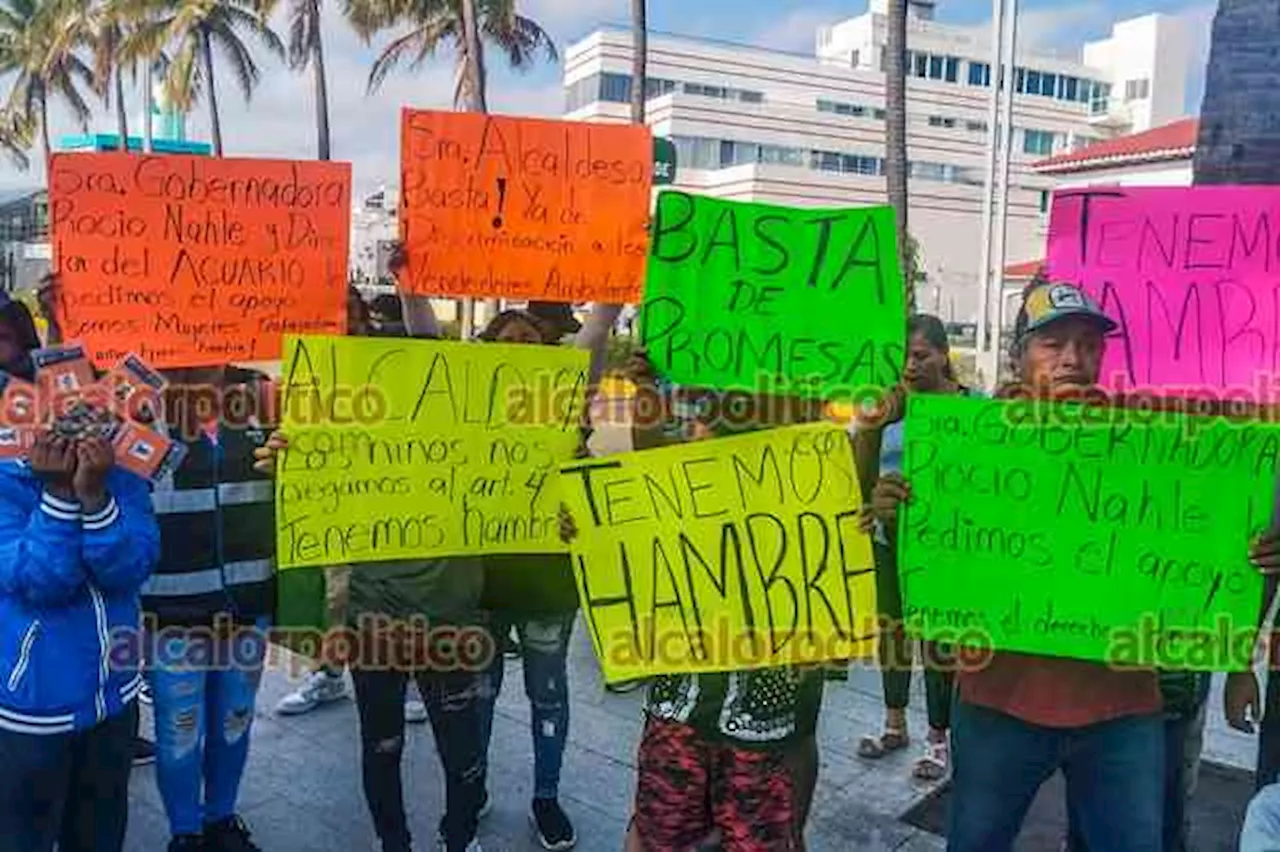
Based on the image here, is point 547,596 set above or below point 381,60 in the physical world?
below

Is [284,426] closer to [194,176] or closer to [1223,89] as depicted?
[194,176]

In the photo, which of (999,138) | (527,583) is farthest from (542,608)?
(999,138)

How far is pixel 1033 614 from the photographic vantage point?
2611 millimetres

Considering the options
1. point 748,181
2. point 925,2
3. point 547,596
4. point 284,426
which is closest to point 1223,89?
point 547,596

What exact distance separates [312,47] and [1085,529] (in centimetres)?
3087

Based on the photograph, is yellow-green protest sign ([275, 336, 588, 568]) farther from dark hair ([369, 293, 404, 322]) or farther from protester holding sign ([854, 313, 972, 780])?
dark hair ([369, 293, 404, 322])

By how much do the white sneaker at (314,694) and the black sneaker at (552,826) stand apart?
153 cm

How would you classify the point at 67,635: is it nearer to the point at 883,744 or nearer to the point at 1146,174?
the point at 883,744

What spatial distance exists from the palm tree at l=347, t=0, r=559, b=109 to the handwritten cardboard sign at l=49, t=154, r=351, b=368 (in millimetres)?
22698

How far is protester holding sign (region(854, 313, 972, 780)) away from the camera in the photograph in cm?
402

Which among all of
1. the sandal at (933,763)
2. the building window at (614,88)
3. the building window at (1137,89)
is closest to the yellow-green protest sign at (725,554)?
the sandal at (933,763)

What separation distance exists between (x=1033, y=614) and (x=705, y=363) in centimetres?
94

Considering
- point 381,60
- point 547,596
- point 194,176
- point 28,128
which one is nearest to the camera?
point 194,176

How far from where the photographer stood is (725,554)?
275 centimetres
